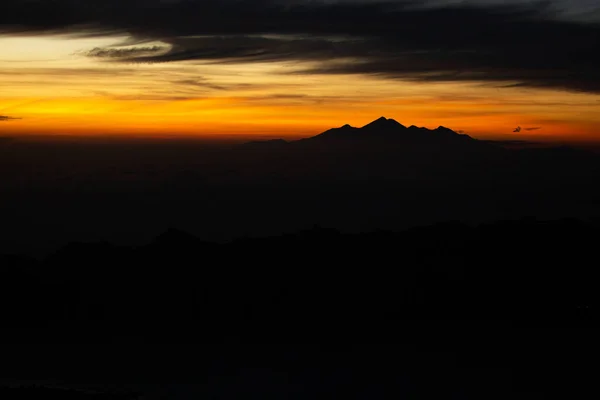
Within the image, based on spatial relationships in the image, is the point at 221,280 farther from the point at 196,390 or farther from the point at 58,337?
the point at 196,390

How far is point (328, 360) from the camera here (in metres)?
50.8

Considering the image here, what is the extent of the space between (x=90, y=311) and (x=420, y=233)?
3540cm

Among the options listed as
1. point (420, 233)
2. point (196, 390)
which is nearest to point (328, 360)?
point (196, 390)

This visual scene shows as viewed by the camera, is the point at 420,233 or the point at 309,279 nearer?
the point at 309,279

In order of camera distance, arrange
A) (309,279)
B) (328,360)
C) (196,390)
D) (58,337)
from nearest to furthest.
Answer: (196,390) < (328,360) < (58,337) < (309,279)

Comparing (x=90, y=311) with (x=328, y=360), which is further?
(x=90, y=311)

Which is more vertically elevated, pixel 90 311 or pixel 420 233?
pixel 420 233

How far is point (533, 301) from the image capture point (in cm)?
6950

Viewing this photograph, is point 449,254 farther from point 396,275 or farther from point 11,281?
point 11,281

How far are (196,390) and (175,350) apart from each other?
1362 centimetres

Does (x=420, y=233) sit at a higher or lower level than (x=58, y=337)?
higher

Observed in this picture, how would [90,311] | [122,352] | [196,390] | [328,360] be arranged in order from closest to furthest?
1. [196,390]
2. [328,360]
3. [122,352]
4. [90,311]

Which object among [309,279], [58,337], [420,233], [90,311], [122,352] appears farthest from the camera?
[420,233]

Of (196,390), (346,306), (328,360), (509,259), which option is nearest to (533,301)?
(509,259)
